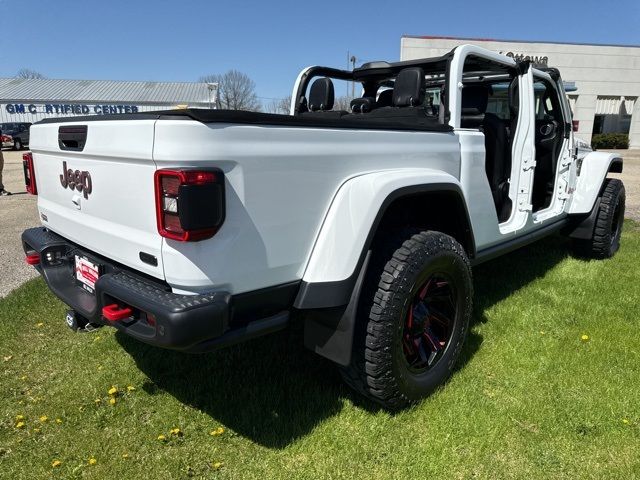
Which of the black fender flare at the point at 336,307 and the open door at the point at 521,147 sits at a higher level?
the open door at the point at 521,147

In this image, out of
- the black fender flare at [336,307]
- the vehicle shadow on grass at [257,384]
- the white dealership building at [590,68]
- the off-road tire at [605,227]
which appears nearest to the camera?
the black fender flare at [336,307]

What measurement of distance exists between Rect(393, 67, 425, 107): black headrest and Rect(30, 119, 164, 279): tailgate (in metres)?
1.80

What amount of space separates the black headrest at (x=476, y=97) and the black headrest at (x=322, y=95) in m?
1.17

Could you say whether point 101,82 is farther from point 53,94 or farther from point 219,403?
point 219,403

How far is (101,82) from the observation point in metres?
45.9

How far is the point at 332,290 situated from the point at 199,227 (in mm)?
682

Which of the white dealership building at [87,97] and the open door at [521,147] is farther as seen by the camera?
the white dealership building at [87,97]

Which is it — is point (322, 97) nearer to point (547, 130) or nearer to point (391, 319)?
point (547, 130)

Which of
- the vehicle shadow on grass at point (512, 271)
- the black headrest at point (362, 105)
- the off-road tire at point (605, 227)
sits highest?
the black headrest at point (362, 105)

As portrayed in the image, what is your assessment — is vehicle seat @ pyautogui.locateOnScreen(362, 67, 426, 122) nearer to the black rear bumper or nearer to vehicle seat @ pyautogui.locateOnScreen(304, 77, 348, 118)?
vehicle seat @ pyautogui.locateOnScreen(304, 77, 348, 118)

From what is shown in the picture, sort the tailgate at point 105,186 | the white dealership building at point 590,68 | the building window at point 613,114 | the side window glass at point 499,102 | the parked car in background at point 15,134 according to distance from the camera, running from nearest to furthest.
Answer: the tailgate at point 105,186 → the side window glass at point 499,102 → the white dealership building at point 590,68 → the parked car in background at point 15,134 → the building window at point 613,114

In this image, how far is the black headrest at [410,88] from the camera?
10.1ft

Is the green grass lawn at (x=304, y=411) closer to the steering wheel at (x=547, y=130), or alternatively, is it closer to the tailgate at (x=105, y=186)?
the tailgate at (x=105, y=186)

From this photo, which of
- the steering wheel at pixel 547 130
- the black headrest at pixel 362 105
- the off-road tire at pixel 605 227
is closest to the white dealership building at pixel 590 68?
the off-road tire at pixel 605 227
